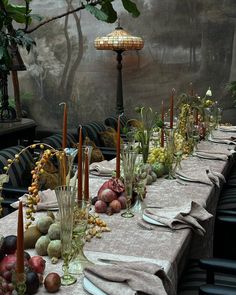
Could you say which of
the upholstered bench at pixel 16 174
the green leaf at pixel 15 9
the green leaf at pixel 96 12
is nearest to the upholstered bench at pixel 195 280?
the upholstered bench at pixel 16 174

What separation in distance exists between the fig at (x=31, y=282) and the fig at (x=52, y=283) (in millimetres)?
31

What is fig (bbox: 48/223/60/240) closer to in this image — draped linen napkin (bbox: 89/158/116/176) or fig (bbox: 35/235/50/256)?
fig (bbox: 35/235/50/256)

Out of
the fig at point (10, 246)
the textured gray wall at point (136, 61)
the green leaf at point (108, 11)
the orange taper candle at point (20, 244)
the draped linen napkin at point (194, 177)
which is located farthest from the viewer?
the textured gray wall at point (136, 61)

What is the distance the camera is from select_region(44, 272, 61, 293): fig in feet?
3.88

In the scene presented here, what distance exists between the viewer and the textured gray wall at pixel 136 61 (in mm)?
6707

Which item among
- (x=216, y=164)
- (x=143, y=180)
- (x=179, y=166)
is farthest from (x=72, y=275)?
(x=216, y=164)

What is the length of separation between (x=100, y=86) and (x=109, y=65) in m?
0.35

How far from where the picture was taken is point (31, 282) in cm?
114

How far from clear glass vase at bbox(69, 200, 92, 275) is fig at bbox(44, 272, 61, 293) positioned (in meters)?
0.11

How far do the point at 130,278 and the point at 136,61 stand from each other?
6.10 meters

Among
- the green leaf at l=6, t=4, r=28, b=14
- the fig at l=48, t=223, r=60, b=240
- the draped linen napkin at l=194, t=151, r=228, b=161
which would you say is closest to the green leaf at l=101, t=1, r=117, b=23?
the green leaf at l=6, t=4, r=28, b=14

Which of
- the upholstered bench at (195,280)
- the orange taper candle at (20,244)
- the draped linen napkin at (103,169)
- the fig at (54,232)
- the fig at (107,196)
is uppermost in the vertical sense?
the orange taper candle at (20,244)

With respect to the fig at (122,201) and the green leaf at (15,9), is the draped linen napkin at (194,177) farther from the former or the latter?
the green leaf at (15,9)

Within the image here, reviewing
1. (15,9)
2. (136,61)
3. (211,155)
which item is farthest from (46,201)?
(136,61)
